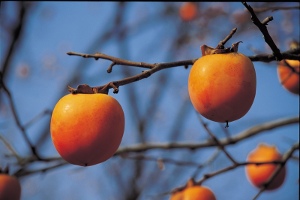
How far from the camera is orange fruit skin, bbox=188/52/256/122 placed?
1084 millimetres

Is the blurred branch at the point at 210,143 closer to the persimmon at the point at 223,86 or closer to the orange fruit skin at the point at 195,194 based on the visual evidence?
the orange fruit skin at the point at 195,194

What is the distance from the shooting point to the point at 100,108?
1079 mm

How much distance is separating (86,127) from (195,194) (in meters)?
0.79

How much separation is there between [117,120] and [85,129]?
0.10 m

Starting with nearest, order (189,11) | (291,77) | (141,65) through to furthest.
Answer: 1. (141,65)
2. (291,77)
3. (189,11)

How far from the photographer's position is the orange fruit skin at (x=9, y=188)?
1556mm

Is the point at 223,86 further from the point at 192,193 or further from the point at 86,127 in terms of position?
the point at 192,193

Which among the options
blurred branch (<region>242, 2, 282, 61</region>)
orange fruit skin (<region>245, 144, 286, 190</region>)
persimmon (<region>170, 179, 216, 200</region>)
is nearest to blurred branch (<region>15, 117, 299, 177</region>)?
orange fruit skin (<region>245, 144, 286, 190</region>)

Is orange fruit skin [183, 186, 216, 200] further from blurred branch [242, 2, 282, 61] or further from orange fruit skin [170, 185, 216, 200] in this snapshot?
blurred branch [242, 2, 282, 61]

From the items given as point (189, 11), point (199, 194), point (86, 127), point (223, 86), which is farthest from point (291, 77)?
point (189, 11)

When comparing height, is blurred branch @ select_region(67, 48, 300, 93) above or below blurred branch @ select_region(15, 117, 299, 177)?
above

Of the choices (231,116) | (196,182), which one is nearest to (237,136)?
(196,182)

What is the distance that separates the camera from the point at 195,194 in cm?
165

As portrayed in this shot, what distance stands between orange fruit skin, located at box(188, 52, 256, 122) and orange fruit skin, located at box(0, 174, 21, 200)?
0.95 metres
